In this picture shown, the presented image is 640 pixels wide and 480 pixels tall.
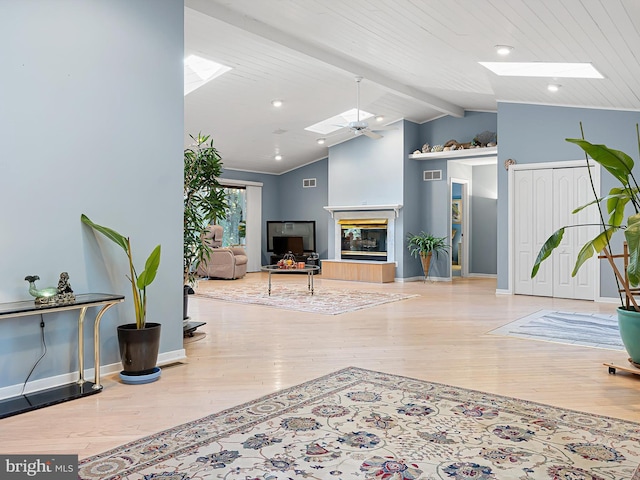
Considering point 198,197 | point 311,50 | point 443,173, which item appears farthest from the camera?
point 443,173

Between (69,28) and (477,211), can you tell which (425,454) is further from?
(477,211)

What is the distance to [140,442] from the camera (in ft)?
7.96

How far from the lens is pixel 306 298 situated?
7.60m

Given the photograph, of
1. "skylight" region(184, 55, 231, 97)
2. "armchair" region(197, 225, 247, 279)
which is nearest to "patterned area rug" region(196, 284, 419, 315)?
"armchair" region(197, 225, 247, 279)

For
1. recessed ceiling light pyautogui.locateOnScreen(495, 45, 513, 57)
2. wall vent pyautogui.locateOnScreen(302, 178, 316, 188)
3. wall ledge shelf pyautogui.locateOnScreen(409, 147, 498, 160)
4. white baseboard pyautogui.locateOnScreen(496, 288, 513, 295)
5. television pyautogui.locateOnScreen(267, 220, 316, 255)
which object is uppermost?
recessed ceiling light pyautogui.locateOnScreen(495, 45, 513, 57)

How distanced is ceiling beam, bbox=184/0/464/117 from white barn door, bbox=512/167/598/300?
2.06 m

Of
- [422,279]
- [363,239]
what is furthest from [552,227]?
[363,239]

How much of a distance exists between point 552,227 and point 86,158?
6.75 meters

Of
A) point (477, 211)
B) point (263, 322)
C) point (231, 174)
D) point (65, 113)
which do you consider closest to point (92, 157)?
point (65, 113)

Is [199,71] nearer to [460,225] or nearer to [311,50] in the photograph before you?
[311,50]

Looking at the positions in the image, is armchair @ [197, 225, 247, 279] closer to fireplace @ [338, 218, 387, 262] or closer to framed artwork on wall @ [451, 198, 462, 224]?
fireplace @ [338, 218, 387, 262]

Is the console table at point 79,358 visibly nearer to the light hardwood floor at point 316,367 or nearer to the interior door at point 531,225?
the light hardwood floor at point 316,367

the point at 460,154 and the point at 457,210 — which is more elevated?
the point at 460,154

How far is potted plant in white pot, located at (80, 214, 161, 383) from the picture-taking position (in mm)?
3430
